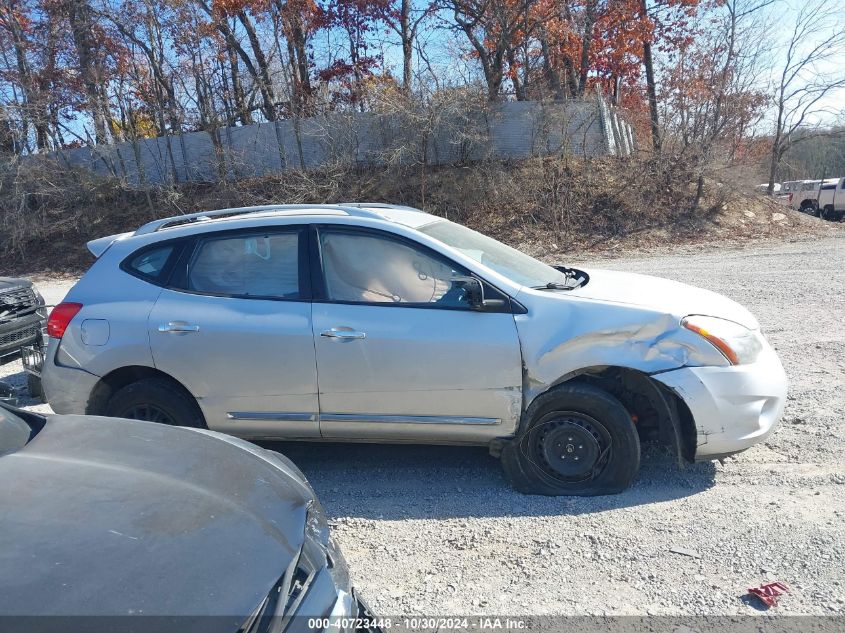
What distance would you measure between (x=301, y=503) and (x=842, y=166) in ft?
160

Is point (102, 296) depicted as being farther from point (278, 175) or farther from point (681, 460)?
point (278, 175)

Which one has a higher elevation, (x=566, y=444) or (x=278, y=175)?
(x=278, y=175)

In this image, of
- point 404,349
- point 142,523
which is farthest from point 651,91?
point 142,523

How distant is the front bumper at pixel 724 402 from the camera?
3734 mm

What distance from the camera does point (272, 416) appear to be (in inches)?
165

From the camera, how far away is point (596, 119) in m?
19.1

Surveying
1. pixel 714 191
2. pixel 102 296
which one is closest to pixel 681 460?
pixel 102 296

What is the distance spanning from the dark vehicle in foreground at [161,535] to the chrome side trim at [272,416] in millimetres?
1333

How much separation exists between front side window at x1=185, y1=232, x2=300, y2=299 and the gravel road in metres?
1.39

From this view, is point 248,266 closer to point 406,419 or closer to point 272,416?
point 272,416

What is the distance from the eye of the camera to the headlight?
378 centimetres

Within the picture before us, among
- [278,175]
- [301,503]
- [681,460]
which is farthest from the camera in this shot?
[278,175]

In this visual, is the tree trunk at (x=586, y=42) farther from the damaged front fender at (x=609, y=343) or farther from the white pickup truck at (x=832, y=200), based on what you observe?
the damaged front fender at (x=609, y=343)

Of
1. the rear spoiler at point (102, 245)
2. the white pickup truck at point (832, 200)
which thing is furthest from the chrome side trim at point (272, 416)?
the white pickup truck at point (832, 200)
